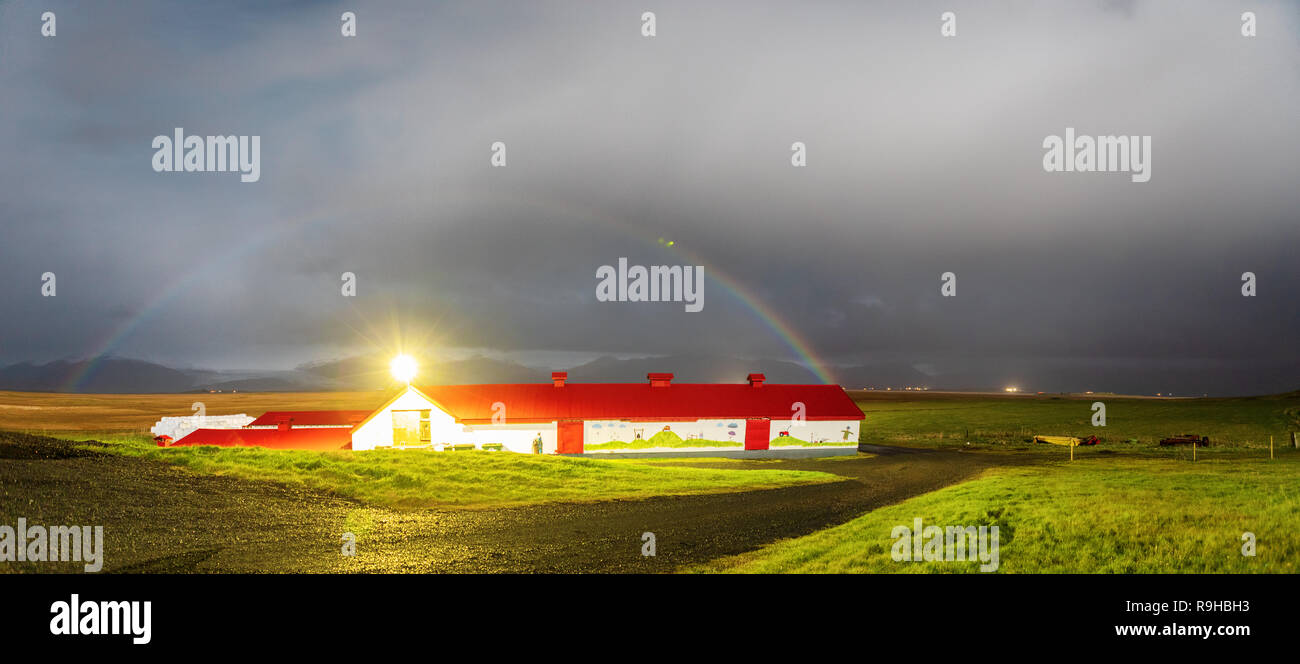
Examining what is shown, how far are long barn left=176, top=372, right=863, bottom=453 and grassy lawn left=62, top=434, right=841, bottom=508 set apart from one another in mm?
10489

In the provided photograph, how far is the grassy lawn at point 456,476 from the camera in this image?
24.5m

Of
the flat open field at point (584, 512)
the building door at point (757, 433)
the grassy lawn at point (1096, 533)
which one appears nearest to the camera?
the grassy lawn at point (1096, 533)

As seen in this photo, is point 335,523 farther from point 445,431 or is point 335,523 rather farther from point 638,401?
point 638,401

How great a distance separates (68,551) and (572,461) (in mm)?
22837

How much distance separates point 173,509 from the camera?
1838cm

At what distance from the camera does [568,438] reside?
47.3 metres

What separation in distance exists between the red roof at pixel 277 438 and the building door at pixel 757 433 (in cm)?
2963

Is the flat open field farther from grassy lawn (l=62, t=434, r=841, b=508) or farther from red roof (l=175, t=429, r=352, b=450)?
red roof (l=175, t=429, r=352, b=450)

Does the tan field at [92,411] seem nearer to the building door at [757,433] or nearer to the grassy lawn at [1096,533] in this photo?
the building door at [757,433]

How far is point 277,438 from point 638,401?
27252 millimetres

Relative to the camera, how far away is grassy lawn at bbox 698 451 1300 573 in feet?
38.4

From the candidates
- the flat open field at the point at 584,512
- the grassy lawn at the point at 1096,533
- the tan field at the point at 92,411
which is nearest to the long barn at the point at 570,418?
the flat open field at the point at 584,512
